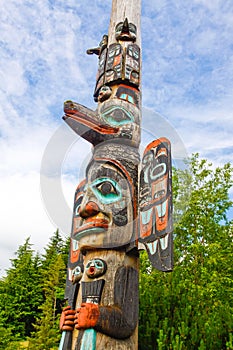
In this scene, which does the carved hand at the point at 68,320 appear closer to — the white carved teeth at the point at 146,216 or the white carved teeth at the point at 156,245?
the white carved teeth at the point at 156,245

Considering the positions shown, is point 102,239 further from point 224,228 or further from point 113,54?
point 224,228

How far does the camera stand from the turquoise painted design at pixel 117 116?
4395mm

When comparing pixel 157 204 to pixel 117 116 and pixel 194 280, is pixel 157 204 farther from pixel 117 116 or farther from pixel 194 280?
pixel 194 280

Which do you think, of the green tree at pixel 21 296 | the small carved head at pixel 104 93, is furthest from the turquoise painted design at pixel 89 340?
the green tree at pixel 21 296

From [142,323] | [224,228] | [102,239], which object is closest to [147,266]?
[224,228]

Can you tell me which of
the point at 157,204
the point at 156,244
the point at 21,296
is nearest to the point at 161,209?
the point at 157,204

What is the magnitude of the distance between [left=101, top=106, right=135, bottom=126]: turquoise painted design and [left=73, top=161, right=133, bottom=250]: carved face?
831mm

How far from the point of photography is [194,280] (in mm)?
9273

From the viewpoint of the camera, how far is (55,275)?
15484mm

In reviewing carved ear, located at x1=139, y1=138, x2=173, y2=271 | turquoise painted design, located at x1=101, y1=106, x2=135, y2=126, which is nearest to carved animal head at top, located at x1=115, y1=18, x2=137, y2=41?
turquoise painted design, located at x1=101, y1=106, x2=135, y2=126

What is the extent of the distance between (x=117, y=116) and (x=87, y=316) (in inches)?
99.3

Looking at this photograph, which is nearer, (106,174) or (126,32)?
(106,174)

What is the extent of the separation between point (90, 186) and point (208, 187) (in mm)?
8122

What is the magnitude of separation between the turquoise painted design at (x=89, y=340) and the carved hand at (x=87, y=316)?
0.16 feet
